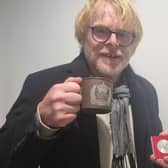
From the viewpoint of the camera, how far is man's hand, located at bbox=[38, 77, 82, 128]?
79 centimetres

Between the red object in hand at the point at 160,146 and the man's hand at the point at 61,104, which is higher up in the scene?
the man's hand at the point at 61,104

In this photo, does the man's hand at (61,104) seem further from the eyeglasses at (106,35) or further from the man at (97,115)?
the eyeglasses at (106,35)

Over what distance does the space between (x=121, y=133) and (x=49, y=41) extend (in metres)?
0.59

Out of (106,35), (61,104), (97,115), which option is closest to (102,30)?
(106,35)

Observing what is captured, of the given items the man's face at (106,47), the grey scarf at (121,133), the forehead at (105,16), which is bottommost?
the grey scarf at (121,133)

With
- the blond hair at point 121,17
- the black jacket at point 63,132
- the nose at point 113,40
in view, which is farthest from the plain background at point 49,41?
the nose at point 113,40

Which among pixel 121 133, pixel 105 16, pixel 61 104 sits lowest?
pixel 121 133

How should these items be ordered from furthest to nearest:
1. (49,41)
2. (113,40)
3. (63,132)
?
(49,41) < (113,40) < (63,132)

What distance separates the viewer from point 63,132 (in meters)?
0.92

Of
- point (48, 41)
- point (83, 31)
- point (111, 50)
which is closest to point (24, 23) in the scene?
point (48, 41)

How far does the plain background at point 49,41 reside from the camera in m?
1.43

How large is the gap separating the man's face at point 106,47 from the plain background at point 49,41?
0.31 m

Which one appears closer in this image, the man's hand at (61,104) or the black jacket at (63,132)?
the man's hand at (61,104)

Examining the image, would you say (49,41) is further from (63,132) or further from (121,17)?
(63,132)
